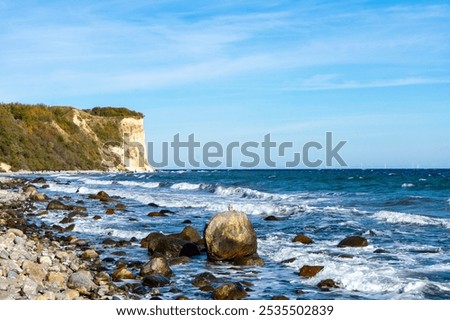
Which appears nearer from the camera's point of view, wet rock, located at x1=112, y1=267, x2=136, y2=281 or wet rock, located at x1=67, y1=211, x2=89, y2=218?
wet rock, located at x1=112, y1=267, x2=136, y2=281

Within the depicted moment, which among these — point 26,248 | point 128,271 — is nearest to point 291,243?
point 128,271

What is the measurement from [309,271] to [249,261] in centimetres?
171

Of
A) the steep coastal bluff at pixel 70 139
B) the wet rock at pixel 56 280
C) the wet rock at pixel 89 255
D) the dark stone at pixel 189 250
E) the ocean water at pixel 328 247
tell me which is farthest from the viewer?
the steep coastal bluff at pixel 70 139

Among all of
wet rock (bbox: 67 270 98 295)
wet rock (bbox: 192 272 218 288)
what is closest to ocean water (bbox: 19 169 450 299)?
wet rock (bbox: 192 272 218 288)

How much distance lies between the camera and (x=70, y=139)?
82938 millimetres

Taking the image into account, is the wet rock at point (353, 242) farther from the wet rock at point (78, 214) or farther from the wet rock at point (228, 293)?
the wet rock at point (78, 214)

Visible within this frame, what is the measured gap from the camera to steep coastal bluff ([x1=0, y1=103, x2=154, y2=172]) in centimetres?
6694

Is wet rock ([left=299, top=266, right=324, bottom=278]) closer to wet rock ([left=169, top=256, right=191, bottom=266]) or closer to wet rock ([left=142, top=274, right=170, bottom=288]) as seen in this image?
wet rock ([left=142, top=274, right=170, bottom=288])

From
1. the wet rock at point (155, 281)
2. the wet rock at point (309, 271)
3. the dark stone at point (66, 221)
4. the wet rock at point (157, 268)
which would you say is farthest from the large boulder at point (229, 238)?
the dark stone at point (66, 221)

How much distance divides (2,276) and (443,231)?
13.6 metres

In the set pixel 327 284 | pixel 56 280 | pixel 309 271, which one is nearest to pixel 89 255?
pixel 56 280

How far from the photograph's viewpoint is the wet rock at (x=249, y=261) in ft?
38.4

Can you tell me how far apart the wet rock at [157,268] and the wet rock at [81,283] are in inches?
53.1

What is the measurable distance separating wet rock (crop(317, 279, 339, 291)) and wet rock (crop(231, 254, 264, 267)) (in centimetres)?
222
